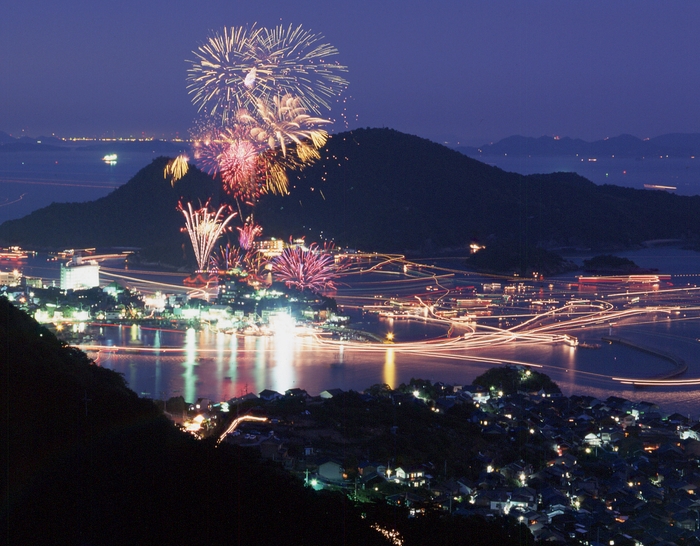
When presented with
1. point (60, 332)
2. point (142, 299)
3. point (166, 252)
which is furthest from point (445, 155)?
point (60, 332)

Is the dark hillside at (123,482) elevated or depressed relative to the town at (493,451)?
elevated

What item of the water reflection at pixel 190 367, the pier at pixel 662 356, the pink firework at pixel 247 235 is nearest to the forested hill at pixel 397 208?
the pink firework at pixel 247 235

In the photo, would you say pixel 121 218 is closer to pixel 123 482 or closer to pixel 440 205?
pixel 440 205

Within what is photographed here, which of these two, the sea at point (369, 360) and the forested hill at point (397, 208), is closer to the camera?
the sea at point (369, 360)

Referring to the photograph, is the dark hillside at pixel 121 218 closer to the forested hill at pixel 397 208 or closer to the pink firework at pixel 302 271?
the forested hill at pixel 397 208

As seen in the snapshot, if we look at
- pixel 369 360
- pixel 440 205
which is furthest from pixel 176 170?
pixel 369 360

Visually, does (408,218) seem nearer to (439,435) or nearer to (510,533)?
(439,435)

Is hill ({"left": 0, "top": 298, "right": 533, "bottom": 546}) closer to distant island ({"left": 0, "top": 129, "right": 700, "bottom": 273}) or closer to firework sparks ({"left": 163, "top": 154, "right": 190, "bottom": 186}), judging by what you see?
distant island ({"left": 0, "top": 129, "right": 700, "bottom": 273})
